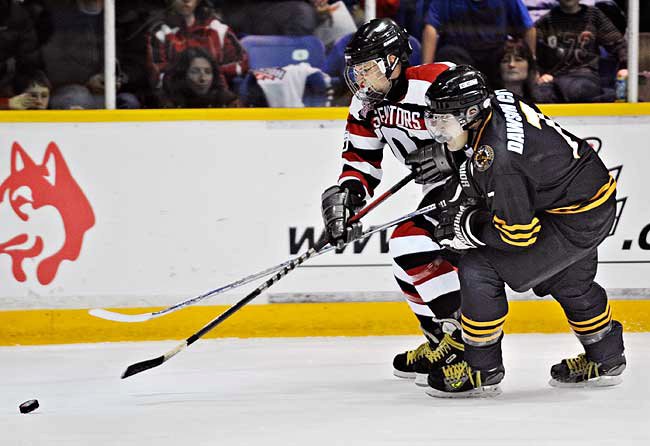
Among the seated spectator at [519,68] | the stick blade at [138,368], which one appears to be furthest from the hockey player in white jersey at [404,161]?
the seated spectator at [519,68]

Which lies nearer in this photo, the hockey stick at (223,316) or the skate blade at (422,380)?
the hockey stick at (223,316)

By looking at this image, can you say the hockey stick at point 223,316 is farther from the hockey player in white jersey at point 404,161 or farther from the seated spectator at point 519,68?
the seated spectator at point 519,68

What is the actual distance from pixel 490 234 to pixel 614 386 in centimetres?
66

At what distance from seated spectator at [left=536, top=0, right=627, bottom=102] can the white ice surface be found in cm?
99

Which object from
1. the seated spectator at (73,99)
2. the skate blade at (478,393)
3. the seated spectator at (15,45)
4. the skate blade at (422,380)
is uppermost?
the seated spectator at (15,45)

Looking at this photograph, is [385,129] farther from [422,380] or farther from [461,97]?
[422,380]

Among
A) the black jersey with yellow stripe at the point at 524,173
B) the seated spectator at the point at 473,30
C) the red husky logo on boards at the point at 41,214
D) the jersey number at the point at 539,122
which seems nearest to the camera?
the black jersey with yellow stripe at the point at 524,173

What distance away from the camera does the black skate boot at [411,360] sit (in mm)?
3601

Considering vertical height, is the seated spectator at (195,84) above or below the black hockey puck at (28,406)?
above

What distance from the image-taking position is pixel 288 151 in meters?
4.45

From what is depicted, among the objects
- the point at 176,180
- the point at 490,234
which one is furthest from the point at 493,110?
the point at 176,180

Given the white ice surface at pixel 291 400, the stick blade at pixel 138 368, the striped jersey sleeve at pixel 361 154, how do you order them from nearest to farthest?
the white ice surface at pixel 291 400 < the stick blade at pixel 138 368 < the striped jersey sleeve at pixel 361 154

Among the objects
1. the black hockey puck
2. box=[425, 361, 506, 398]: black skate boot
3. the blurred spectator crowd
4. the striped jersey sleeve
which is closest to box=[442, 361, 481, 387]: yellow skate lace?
box=[425, 361, 506, 398]: black skate boot

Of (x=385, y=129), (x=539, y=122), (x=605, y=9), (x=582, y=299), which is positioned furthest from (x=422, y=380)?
(x=605, y=9)
